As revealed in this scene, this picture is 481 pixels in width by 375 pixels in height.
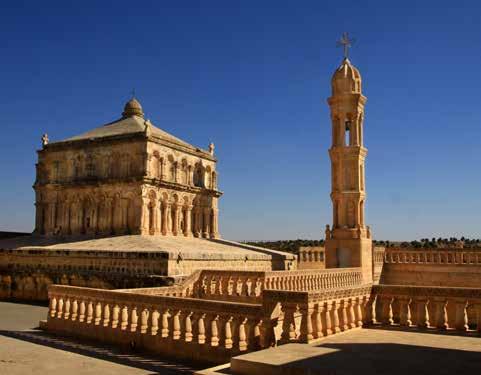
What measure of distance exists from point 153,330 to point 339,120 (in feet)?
62.2

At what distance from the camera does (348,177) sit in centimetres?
2631

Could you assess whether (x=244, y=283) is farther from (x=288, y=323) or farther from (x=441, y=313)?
(x=288, y=323)

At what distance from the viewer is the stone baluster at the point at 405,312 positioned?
10.5 metres

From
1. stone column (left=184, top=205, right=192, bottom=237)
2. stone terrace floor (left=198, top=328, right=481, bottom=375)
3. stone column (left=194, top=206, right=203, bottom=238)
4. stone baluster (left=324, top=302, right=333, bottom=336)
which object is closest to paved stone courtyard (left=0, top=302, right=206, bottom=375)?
stone baluster (left=324, top=302, right=333, bottom=336)

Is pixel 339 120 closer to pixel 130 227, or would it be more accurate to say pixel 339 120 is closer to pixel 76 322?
pixel 130 227

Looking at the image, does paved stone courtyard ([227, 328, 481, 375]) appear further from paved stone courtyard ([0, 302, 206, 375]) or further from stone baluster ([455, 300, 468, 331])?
paved stone courtyard ([0, 302, 206, 375])

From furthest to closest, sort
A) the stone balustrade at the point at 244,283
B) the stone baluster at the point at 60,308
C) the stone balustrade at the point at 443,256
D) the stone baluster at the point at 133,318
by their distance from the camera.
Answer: the stone balustrade at the point at 443,256 < the stone balustrade at the point at 244,283 < the stone baluster at the point at 60,308 < the stone baluster at the point at 133,318

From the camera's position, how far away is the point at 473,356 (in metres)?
7.46

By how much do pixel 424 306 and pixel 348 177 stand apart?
16.3m

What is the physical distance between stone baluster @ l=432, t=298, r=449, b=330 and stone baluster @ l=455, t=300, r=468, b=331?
0.71 feet

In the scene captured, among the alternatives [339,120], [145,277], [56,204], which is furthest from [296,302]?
[56,204]

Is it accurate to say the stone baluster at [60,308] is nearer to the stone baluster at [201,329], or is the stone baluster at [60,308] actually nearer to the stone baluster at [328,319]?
the stone baluster at [201,329]

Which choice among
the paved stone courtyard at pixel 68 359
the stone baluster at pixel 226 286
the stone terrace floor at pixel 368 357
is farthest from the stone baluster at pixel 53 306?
the stone terrace floor at pixel 368 357

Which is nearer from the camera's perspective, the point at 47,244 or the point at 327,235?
the point at 327,235
